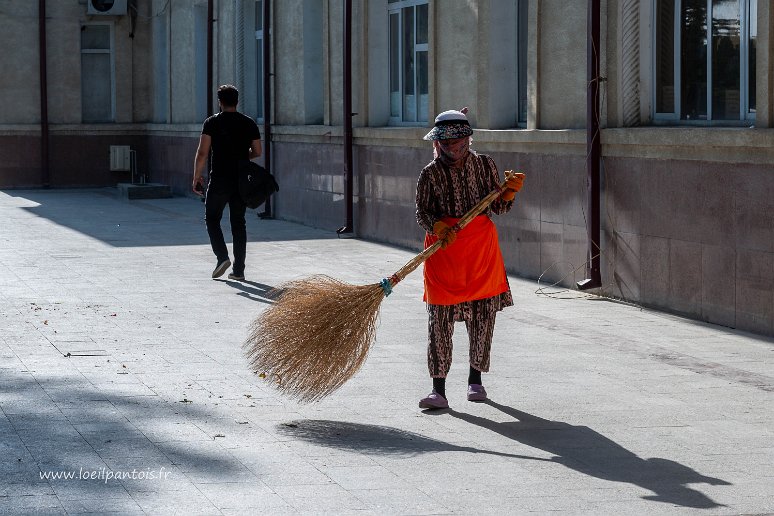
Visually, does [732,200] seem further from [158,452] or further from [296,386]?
[158,452]

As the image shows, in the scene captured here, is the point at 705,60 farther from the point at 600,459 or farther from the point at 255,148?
the point at 600,459

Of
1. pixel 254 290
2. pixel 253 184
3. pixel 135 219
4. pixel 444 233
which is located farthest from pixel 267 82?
pixel 444 233

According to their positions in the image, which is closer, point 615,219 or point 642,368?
point 642,368

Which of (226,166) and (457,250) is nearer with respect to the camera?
(457,250)

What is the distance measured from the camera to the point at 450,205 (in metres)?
7.88

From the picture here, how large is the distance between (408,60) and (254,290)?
5995 mm

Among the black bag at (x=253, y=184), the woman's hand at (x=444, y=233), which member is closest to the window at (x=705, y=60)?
the black bag at (x=253, y=184)

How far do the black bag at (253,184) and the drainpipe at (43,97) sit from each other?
17.3 m

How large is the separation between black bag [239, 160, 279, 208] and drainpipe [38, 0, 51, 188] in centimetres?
1732

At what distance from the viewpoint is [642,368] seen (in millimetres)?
9023

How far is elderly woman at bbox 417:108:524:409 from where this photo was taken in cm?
779

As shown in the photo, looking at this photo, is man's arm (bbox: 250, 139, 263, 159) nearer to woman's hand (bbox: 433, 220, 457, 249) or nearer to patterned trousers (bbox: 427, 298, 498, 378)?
patterned trousers (bbox: 427, 298, 498, 378)

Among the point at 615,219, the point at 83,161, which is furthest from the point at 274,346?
the point at 83,161

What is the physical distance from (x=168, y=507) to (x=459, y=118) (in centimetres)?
304
